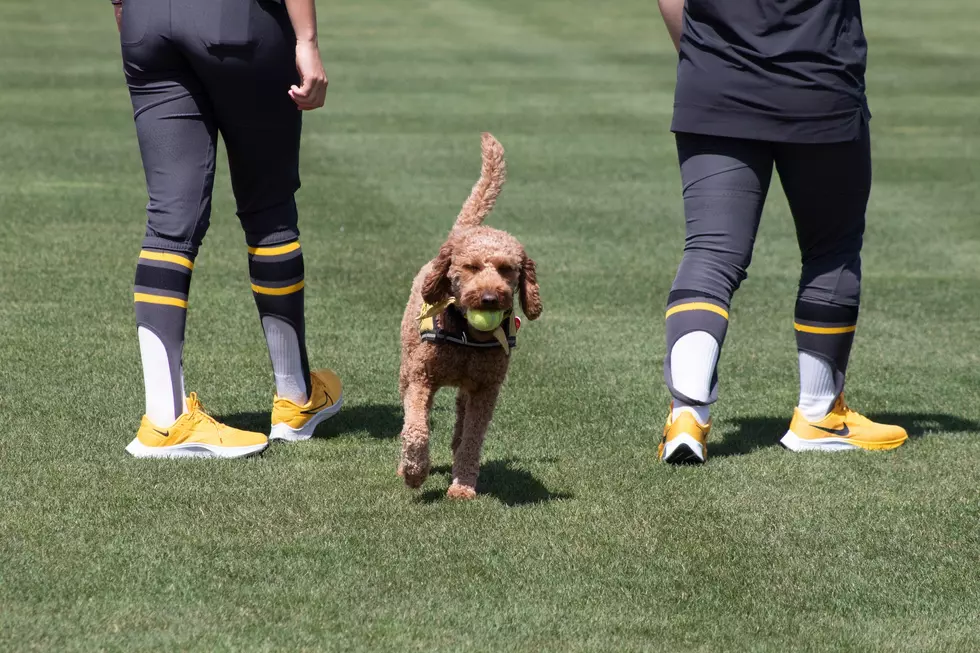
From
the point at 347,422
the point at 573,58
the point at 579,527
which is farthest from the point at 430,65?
the point at 579,527

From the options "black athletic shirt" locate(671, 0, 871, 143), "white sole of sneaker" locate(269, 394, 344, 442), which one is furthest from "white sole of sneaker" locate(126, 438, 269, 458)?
"black athletic shirt" locate(671, 0, 871, 143)

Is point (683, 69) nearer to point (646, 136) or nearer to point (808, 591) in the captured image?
point (808, 591)

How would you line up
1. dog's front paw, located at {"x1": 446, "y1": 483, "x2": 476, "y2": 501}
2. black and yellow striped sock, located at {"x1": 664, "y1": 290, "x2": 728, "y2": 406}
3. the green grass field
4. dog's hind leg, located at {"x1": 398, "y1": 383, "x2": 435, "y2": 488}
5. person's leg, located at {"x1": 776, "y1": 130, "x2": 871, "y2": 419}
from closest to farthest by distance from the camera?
the green grass field → dog's hind leg, located at {"x1": 398, "y1": 383, "x2": 435, "y2": 488} → dog's front paw, located at {"x1": 446, "y1": 483, "x2": 476, "y2": 501} → black and yellow striped sock, located at {"x1": 664, "y1": 290, "x2": 728, "y2": 406} → person's leg, located at {"x1": 776, "y1": 130, "x2": 871, "y2": 419}

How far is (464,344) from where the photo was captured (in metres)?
4.94

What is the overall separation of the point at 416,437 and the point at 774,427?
190cm

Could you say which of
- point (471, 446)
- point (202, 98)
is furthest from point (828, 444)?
point (202, 98)

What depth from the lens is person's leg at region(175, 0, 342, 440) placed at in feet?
17.2

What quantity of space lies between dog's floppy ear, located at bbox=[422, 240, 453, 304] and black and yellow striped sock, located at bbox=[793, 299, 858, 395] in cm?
170

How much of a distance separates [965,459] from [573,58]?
16856 mm

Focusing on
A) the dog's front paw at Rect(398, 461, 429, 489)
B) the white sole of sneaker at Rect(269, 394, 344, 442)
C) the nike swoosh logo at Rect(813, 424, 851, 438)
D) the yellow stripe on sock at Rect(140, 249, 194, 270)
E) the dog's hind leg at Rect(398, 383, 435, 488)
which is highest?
the yellow stripe on sock at Rect(140, 249, 194, 270)

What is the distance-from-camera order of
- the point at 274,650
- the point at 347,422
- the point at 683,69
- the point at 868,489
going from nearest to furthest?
the point at 274,650 < the point at 868,489 < the point at 683,69 < the point at 347,422

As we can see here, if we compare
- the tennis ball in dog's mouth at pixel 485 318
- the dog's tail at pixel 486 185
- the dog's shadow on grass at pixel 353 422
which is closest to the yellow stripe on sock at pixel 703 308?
the dog's tail at pixel 486 185

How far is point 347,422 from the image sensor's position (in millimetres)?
6047

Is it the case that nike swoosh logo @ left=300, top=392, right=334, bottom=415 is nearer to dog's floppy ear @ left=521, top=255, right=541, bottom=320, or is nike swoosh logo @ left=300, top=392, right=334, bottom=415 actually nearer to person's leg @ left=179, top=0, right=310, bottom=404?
person's leg @ left=179, top=0, right=310, bottom=404
